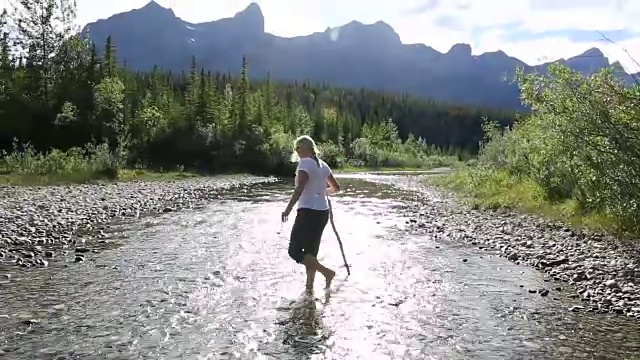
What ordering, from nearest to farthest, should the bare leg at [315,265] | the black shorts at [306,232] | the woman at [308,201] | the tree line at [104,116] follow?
the woman at [308,201] < the black shorts at [306,232] < the bare leg at [315,265] < the tree line at [104,116]

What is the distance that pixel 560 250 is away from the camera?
1747 centimetres

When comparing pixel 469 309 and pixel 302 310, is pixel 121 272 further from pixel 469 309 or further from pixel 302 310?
pixel 469 309

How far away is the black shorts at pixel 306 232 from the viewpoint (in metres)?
12.0

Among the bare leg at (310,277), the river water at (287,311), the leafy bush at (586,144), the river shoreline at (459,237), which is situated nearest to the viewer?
the river water at (287,311)

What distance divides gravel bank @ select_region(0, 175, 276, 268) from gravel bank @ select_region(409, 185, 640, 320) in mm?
11835

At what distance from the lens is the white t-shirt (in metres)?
11.9

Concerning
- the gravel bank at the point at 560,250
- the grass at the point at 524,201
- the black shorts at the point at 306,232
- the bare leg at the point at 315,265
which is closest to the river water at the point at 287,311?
the bare leg at the point at 315,265

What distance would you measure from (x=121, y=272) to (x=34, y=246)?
4.56m

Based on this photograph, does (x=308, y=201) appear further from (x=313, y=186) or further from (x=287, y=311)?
(x=287, y=311)

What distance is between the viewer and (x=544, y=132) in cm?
2445

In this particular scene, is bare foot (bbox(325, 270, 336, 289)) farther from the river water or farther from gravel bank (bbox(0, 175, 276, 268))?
gravel bank (bbox(0, 175, 276, 268))

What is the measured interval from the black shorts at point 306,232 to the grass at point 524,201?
1064 centimetres

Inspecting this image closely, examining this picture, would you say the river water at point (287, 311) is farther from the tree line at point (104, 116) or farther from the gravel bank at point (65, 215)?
the tree line at point (104, 116)

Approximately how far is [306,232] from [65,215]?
1539cm
